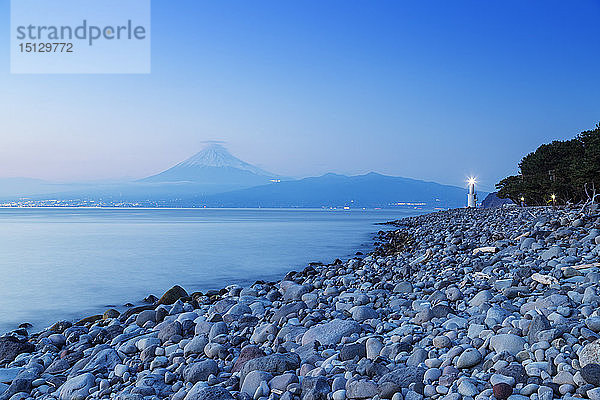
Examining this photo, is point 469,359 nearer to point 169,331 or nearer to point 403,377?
point 403,377

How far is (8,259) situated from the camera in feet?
70.3

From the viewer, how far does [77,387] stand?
14.3 feet

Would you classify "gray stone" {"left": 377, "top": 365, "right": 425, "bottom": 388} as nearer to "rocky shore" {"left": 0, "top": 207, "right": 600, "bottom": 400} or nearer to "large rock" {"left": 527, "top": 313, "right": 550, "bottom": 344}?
"rocky shore" {"left": 0, "top": 207, "right": 600, "bottom": 400}

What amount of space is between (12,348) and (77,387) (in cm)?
212

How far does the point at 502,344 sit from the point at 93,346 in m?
4.59

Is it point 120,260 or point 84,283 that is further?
point 120,260

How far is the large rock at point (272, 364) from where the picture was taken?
4.02 metres

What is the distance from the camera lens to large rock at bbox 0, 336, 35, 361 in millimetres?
5785

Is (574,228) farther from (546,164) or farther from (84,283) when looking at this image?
(546,164)

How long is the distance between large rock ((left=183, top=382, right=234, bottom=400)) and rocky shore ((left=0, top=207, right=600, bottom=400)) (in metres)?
0.02

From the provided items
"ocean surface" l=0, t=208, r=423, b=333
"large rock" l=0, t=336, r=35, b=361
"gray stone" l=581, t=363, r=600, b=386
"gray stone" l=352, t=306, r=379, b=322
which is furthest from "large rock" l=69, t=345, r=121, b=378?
"ocean surface" l=0, t=208, r=423, b=333

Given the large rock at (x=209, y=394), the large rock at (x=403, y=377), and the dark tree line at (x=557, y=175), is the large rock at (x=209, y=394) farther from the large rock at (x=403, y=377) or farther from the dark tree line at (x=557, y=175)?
the dark tree line at (x=557, y=175)

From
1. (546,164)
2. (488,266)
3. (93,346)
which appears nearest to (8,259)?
(93,346)

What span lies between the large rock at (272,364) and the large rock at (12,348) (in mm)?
3321
